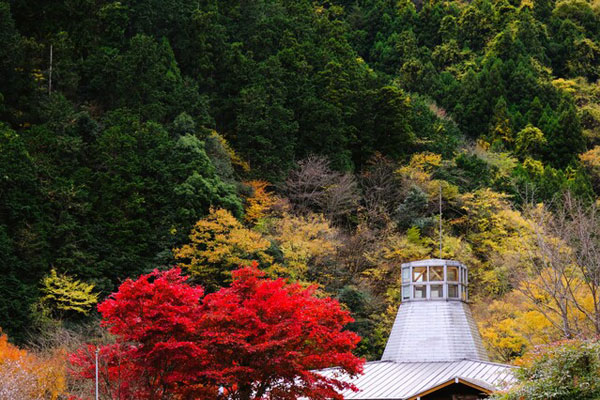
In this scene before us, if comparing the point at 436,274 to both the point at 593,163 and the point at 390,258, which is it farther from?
the point at 593,163

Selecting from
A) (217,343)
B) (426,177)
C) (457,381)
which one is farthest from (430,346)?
(426,177)

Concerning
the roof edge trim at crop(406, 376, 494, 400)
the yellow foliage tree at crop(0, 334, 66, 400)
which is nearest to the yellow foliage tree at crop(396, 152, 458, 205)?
the yellow foliage tree at crop(0, 334, 66, 400)

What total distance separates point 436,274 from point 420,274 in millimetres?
450

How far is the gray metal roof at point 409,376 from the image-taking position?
20984 mm

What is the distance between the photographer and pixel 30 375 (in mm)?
22109

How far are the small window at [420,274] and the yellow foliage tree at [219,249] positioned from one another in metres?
7.87

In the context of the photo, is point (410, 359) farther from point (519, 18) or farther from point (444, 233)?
point (519, 18)

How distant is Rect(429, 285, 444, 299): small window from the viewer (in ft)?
84.4

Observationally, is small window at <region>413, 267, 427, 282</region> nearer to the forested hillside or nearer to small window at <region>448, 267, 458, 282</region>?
small window at <region>448, 267, 458, 282</region>

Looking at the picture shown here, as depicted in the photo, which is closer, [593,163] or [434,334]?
[434,334]

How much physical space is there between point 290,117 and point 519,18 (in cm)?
2911

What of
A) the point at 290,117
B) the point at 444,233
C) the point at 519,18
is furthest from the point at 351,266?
the point at 519,18

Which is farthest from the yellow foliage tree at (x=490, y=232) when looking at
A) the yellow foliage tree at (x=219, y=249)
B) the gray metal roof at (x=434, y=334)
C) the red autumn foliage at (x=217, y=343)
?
the red autumn foliage at (x=217, y=343)

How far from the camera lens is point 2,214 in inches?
1248
